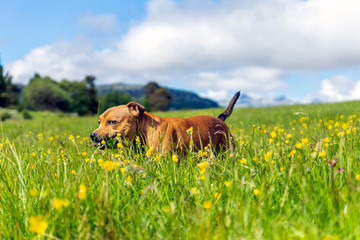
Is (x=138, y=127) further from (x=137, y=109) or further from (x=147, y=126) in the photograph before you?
(x=137, y=109)

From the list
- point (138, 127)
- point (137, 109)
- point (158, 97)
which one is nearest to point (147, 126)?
point (138, 127)

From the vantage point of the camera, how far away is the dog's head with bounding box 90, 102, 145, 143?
448 centimetres

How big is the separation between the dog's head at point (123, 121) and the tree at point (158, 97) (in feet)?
288

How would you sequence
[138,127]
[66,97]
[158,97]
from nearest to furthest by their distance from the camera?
[138,127]
[66,97]
[158,97]

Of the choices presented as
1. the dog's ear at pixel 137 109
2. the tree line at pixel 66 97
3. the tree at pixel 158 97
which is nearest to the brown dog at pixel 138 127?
the dog's ear at pixel 137 109

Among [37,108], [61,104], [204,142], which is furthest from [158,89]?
[204,142]

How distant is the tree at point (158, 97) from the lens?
9450 cm

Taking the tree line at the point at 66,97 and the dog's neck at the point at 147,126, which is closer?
the dog's neck at the point at 147,126

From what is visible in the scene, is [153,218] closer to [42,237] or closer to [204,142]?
[42,237]

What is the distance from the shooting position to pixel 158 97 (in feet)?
316

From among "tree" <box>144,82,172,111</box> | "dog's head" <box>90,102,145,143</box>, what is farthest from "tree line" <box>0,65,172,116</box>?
"dog's head" <box>90,102,145,143</box>

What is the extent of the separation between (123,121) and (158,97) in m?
92.4

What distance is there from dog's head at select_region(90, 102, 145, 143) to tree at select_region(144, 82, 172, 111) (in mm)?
87912

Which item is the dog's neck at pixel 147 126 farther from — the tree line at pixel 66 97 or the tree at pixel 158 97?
the tree at pixel 158 97
